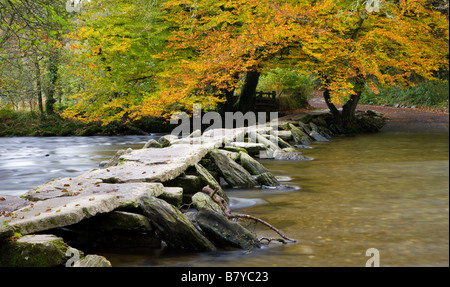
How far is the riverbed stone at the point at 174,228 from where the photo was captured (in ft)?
14.9

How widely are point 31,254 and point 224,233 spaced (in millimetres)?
1880

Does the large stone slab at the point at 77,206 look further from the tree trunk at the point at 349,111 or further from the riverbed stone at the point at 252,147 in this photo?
the tree trunk at the point at 349,111

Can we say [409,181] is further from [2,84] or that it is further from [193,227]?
[2,84]

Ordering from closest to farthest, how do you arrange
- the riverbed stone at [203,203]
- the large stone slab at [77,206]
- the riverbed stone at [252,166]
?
the large stone slab at [77,206] → the riverbed stone at [203,203] → the riverbed stone at [252,166]

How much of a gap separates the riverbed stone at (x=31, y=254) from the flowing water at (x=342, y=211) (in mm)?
758

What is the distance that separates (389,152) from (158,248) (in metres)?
8.90

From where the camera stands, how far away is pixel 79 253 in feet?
12.6

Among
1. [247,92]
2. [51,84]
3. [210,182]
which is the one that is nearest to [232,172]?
[210,182]

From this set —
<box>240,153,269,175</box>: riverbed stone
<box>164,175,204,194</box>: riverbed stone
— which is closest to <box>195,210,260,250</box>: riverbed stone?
<box>164,175,204,194</box>: riverbed stone

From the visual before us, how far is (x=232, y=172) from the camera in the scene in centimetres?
788

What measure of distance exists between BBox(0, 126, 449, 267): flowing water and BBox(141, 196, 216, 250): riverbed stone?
11cm

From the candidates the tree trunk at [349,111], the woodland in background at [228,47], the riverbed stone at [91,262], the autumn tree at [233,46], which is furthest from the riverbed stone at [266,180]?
the tree trunk at [349,111]

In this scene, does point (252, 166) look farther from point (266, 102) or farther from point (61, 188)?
point (266, 102)

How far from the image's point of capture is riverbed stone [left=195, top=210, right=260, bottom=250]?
4.60 m
